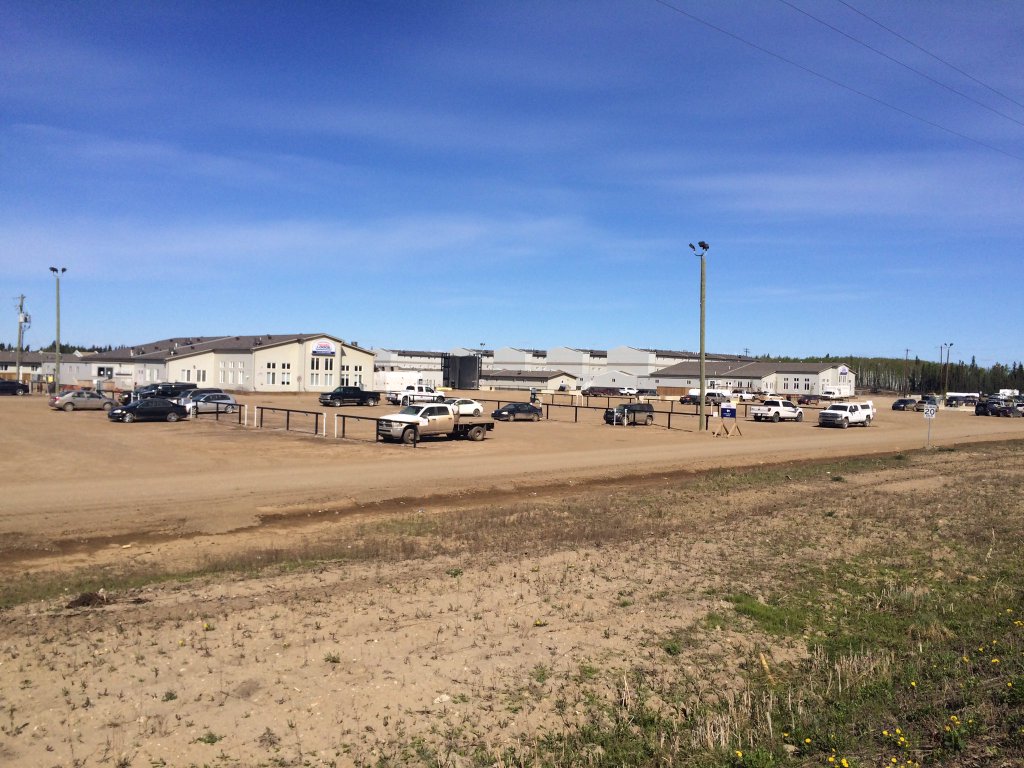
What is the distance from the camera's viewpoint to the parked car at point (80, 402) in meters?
53.1

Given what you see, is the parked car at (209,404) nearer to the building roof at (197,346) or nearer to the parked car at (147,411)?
the parked car at (147,411)

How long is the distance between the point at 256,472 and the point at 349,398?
4039cm

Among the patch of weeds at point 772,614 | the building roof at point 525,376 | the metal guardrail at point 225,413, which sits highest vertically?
the building roof at point 525,376

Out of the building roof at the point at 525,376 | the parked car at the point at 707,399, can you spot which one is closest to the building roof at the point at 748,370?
the building roof at the point at 525,376

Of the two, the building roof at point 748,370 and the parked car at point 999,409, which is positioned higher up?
the building roof at point 748,370

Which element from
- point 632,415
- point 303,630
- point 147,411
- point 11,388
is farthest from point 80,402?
point 303,630

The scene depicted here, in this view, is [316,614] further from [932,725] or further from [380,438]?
[380,438]

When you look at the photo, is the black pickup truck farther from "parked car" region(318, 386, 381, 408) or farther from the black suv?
the black suv

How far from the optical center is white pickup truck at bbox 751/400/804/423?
203 ft

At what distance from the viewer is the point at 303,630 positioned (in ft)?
30.0

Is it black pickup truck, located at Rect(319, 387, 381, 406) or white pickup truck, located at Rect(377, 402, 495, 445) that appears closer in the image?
white pickup truck, located at Rect(377, 402, 495, 445)

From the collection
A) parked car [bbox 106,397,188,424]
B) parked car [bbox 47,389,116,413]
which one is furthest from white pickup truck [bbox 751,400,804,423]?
parked car [bbox 47,389,116,413]

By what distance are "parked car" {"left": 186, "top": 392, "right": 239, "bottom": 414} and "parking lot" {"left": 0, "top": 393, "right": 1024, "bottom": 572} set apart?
3563mm

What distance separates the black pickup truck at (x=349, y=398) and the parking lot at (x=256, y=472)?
18.6m
